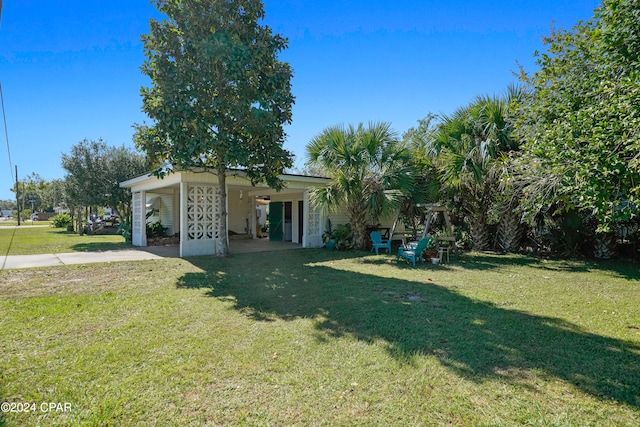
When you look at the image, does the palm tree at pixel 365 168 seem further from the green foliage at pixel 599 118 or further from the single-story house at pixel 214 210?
the green foliage at pixel 599 118

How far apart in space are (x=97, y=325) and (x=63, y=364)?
3.93ft

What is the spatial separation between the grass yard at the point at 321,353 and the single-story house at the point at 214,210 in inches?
174

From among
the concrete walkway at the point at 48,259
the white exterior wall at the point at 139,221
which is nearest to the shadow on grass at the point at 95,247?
the white exterior wall at the point at 139,221

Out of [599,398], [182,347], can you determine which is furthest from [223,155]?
[599,398]

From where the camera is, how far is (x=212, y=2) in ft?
27.8

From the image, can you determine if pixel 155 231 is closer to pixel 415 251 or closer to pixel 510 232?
pixel 415 251

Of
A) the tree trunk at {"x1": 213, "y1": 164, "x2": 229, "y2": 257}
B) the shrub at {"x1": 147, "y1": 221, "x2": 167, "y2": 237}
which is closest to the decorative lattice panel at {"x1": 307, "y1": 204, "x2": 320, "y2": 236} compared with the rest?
the tree trunk at {"x1": 213, "y1": 164, "x2": 229, "y2": 257}

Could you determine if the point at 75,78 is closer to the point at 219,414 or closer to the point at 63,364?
the point at 63,364

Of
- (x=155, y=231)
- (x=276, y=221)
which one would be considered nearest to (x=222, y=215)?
(x=276, y=221)

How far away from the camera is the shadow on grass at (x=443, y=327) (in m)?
3.24

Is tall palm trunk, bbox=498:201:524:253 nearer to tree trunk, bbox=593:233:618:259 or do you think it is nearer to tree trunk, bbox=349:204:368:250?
tree trunk, bbox=593:233:618:259

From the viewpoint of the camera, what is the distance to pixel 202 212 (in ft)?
38.0

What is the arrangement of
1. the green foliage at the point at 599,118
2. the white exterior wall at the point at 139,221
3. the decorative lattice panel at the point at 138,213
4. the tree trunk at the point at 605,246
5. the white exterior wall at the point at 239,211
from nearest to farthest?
the green foliage at the point at 599,118, the tree trunk at the point at 605,246, the white exterior wall at the point at 139,221, the decorative lattice panel at the point at 138,213, the white exterior wall at the point at 239,211

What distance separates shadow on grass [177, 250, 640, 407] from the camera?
10.6ft
